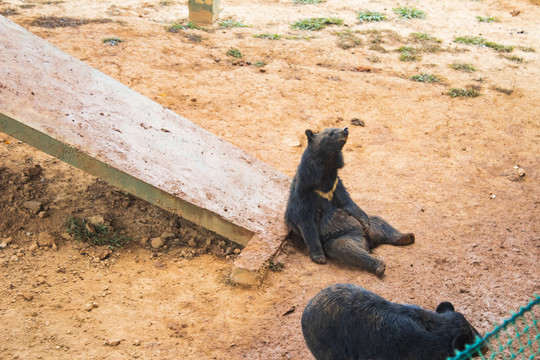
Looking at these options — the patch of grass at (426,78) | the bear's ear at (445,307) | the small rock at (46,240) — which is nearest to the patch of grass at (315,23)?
the patch of grass at (426,78)

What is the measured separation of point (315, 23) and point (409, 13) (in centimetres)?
271

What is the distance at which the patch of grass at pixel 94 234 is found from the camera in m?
5.19

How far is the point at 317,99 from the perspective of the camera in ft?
27.9

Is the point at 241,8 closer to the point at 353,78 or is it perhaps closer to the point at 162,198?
the point at 353,78

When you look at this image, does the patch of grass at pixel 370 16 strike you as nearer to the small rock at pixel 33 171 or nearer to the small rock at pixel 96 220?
the small rock at pixel 33 171

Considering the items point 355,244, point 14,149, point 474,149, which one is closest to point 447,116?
point 474,149

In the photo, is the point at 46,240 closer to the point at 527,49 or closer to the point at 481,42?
the point at 481,42

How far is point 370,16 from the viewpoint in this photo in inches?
499

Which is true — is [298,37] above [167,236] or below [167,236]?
above

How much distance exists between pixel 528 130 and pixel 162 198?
19.3 feet

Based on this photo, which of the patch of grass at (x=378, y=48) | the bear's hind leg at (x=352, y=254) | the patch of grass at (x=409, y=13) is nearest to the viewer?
the bear's hind leg at (x=352, y=254)

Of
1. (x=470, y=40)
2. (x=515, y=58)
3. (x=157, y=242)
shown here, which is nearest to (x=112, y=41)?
(x=157, y=242)

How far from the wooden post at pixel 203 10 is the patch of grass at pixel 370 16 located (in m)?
3.65

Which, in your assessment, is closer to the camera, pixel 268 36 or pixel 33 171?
pixel 33 171
